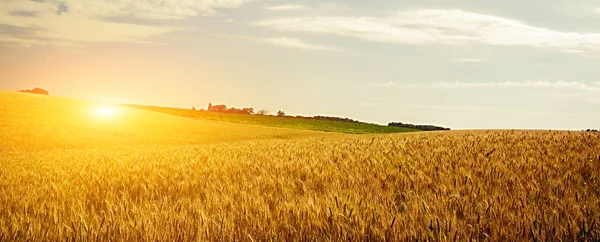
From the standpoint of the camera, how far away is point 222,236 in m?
3.52

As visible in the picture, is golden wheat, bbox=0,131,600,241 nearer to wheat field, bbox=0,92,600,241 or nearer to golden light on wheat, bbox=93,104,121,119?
wheat field, bbox=0,92,600,241

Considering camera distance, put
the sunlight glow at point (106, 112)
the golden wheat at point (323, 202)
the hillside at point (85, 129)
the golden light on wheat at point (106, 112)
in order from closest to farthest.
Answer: the golden wheat at point (323, 202) < the hillside at point (85, 129) < the golden light on wheat at point (106, 112) < the sunlight glow at point (106, 112)

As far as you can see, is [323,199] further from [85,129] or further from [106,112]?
[106,112]

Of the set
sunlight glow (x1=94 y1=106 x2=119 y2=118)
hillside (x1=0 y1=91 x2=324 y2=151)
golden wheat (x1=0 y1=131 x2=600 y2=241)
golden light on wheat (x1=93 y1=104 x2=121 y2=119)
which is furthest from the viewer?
sunlight glow (x1=94 y1=106 x2=119 y2=118)

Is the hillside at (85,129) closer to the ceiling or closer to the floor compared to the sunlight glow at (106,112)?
closer to the floor

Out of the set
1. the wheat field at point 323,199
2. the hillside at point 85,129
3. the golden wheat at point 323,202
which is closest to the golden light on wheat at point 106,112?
the hillside at point 85,129

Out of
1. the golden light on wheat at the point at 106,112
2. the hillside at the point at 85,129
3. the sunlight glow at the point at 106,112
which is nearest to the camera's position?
the hillside at the point at 85,129

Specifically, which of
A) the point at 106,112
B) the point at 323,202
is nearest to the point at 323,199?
the point at 323,202

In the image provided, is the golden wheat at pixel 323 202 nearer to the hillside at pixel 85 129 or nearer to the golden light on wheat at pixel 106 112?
the hillside at pixel 85 129

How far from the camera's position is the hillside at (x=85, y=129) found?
2705 centimetres

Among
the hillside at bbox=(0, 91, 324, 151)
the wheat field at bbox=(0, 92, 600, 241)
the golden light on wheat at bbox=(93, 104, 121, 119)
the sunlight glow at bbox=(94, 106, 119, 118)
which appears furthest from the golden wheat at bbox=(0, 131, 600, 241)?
the sunlight glow at bbox=(94, 106, 119, 118)

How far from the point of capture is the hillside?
2705 centimetres

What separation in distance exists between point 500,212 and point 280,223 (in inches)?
71.0

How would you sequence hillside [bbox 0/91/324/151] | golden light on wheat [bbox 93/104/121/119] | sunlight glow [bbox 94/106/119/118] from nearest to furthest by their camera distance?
hillside [bbox 0/91/324/151] → golden light on wheat [bbox 93/104/121/119] → sunlight glow [bbox 94/106/119/118]
